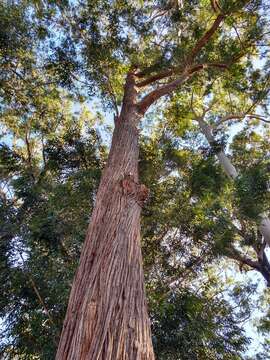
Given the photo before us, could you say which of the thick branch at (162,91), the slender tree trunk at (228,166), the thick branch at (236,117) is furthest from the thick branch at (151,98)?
the thick branch at (236,117)

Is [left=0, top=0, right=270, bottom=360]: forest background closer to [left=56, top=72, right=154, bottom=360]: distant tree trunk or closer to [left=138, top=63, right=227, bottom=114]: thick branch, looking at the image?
[left=138, top=63, right=227, bottom=114]: thick branch

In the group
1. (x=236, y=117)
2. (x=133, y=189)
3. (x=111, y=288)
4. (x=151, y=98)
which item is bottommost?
(x=111, y=288)

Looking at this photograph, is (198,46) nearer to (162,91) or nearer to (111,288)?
(162,91)

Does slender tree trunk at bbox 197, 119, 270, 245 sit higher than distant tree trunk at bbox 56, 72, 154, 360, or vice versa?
slender tree trunk at bbox 197, 119, 270, 245

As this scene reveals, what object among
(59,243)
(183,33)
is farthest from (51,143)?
(183,33)

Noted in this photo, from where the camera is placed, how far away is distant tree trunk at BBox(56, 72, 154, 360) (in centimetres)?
211

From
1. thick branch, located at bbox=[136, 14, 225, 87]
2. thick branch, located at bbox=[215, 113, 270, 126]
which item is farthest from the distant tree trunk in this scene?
thick branch, located at bbox=[215, 113, 270, 126]

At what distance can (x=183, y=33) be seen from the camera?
328 inches

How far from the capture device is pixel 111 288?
2473mm

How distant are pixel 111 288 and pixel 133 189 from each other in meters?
1.34

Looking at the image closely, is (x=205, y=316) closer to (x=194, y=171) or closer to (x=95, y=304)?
Result: (x=194, y=171)

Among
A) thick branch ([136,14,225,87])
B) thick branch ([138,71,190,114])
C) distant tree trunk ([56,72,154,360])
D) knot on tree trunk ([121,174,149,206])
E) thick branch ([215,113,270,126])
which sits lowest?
distant tree trunk ([56,72,154,360])

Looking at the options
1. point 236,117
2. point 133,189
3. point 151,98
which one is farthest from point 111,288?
point 236,117

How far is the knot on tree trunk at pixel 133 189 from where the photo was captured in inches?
139
